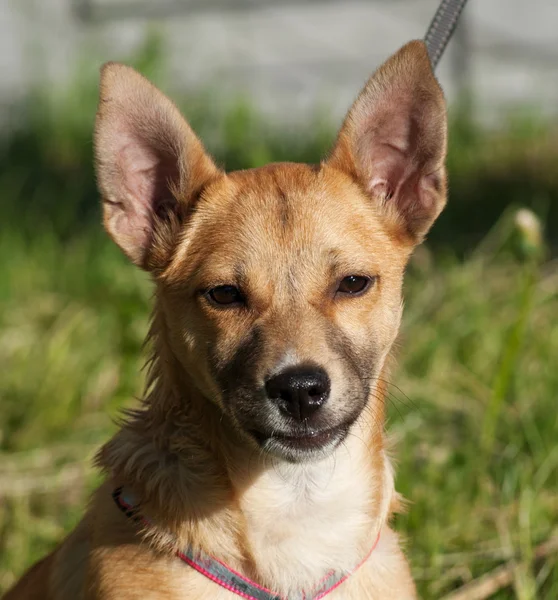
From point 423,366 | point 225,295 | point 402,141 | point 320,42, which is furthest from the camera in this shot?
point 320,42

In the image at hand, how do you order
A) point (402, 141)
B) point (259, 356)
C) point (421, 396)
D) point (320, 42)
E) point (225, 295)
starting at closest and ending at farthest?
point (259, 356), point (225, 295), point (402, 141), point (421, 396), point (320, 42)

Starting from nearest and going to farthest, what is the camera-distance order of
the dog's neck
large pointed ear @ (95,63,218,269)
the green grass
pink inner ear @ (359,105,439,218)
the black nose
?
the black nose → the dog's neck → large pointed ear @ (95,63,218,269) → pink inner ear @ (359,105,439,218) → the green grass

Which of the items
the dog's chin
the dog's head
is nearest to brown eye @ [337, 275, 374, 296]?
the dog's head

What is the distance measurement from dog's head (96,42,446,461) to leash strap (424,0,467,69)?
376 mm

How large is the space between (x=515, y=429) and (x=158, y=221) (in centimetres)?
242

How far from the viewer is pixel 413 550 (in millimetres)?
4473

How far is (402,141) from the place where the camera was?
3.60 meters

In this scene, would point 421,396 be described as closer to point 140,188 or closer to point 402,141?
point 402,141

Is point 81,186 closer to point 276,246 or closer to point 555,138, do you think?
point 555,138

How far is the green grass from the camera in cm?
457

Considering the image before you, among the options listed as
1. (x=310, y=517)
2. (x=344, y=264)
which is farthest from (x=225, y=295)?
(x=310, y=517)

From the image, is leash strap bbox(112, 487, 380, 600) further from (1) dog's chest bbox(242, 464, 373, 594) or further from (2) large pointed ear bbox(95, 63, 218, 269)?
(2) large pointed ear bbox(95, 63, 218, 269)

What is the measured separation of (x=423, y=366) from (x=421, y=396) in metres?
0.41

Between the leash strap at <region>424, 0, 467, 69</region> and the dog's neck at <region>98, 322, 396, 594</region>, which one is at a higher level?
the leash strap at <region>424, 0, 467, 69</region>
